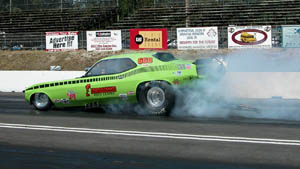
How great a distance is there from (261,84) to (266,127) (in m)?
6.49

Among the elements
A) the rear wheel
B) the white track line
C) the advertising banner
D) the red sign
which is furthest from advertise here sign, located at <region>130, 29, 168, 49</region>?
the white track line

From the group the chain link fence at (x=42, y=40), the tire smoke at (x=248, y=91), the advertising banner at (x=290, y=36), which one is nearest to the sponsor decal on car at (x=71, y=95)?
the tire smoke at (x=248, y=91)

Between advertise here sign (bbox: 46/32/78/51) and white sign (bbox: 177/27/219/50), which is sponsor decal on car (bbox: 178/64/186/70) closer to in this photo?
white sign (bbox: 177/27/219/50)

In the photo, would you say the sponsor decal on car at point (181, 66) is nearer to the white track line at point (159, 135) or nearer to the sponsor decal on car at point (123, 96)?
the sponsor decal on car at point (123, 96)

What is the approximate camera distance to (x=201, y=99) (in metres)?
11.3

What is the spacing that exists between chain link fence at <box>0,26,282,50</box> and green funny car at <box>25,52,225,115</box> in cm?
1588

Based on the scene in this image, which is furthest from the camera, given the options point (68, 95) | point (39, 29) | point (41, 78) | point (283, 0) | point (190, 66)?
point (39, 29)

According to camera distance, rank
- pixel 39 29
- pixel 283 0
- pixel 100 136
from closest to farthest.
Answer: pixel 100 136 < pixel 283 0 < pixel 39 29

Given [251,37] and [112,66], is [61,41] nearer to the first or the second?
[251,37]

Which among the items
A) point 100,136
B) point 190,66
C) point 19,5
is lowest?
point 100,136

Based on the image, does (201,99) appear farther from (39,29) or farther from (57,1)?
(57,1)

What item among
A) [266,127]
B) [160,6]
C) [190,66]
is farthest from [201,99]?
[160,6]

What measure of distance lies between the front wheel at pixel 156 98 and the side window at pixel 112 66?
28.8 inches

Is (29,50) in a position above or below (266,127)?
above
